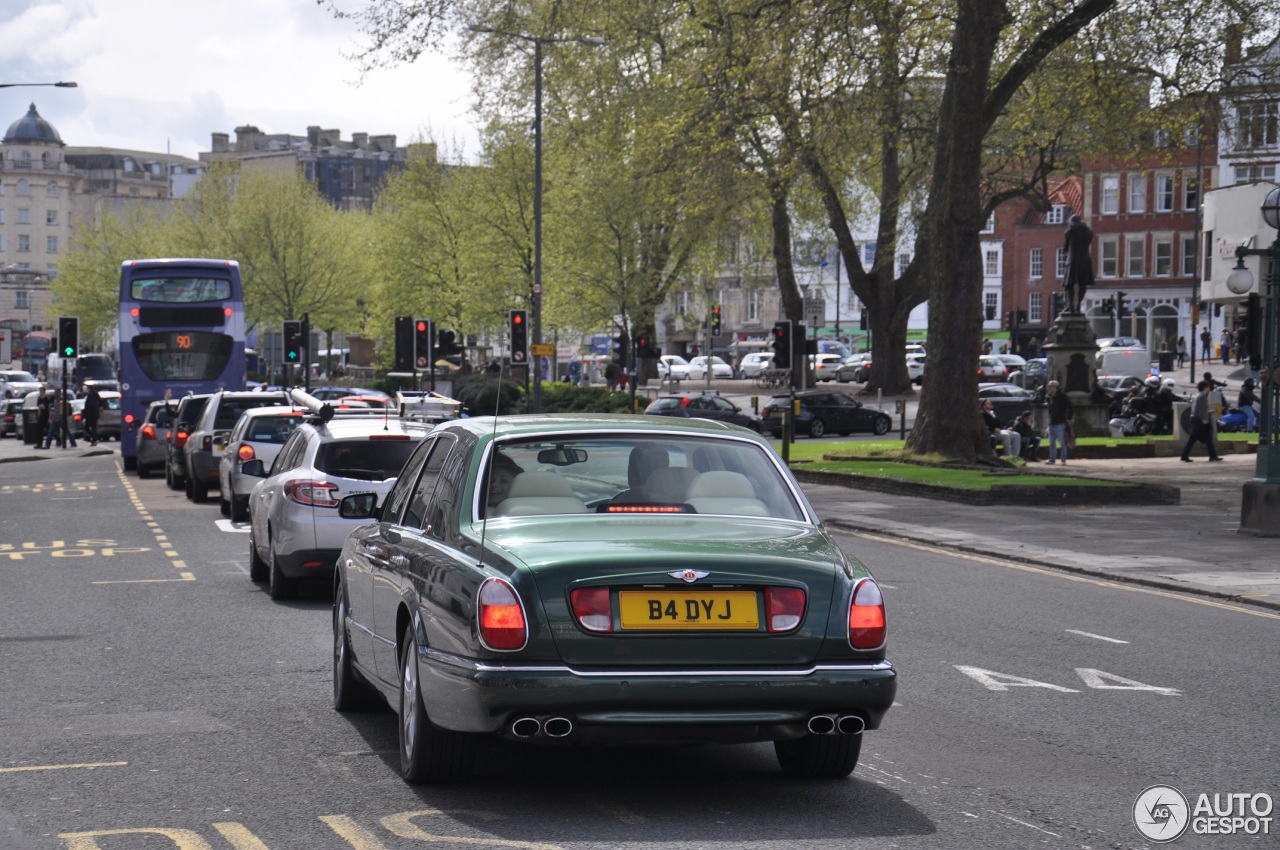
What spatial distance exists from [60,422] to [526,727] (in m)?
53.3

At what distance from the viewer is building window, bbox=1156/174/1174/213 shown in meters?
93.4

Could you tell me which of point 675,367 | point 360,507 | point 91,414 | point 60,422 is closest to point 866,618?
point 360,507

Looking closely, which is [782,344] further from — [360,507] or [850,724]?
[850,724]

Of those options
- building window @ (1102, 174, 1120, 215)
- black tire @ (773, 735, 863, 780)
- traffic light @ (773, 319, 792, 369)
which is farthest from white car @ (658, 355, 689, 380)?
black tire @ (773, 735, 863, 780)

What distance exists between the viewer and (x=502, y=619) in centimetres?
608

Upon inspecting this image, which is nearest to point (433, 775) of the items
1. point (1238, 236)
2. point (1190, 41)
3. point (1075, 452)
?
point (1190, 41)

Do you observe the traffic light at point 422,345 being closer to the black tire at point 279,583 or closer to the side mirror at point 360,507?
the black tire at point 279,583

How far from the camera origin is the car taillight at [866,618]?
6.35m

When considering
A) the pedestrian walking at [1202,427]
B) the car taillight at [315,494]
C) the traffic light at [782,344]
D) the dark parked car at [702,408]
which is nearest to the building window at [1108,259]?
the dark parked car at [702,408]

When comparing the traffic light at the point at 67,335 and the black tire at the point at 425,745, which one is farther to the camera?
the traffic light at the point at 67,335

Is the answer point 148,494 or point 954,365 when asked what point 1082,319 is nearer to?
point 954,365

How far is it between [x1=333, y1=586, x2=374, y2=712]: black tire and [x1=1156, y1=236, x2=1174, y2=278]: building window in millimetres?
91653

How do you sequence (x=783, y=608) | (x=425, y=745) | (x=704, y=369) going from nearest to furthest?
(x=783, y=608), (x=425, y=745), (x=704, y=369)

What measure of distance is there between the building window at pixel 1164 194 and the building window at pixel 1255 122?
61.7 m
